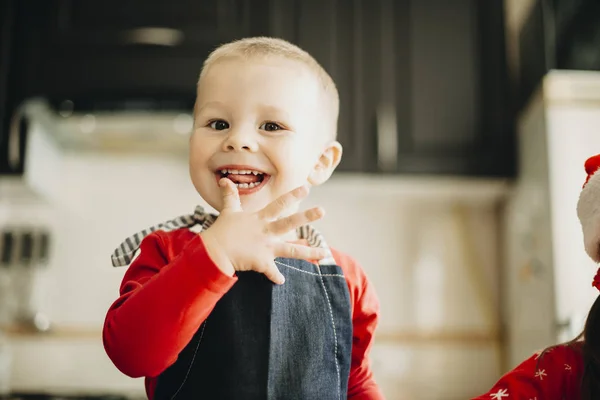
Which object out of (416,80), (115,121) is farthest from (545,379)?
(115,121)

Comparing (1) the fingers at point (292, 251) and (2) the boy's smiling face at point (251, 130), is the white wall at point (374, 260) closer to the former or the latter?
(2) the boy's smiling face at point (251, 130)

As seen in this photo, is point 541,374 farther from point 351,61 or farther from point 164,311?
point 351,61

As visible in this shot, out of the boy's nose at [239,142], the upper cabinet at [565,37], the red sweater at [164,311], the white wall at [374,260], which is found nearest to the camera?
the red sweater at [164,311]

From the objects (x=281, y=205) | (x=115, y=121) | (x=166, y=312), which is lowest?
(x=166, y=312)

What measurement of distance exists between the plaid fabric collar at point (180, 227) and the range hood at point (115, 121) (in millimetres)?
1185

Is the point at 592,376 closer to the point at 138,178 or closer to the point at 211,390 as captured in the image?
the point at 211,390

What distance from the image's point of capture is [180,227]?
0.82 m

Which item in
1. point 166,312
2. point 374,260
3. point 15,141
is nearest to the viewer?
point 166,312

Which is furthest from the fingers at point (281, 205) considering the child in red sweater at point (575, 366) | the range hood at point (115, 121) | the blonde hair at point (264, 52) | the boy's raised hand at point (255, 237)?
the range hood at point (115, 121)

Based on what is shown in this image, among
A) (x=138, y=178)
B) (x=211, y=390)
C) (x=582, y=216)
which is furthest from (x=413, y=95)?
(x=211, y=390)

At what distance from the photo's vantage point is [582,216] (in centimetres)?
80

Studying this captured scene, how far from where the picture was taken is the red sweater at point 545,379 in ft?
2.56

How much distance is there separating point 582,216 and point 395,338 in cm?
152

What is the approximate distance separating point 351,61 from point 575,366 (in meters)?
1.49
